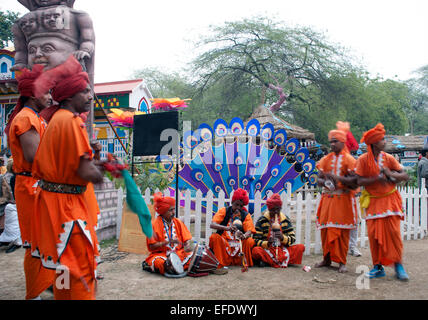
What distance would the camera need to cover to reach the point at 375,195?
4305 millimetres

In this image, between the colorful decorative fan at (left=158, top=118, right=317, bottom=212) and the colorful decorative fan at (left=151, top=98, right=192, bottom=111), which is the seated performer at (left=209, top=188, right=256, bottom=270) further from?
the colorful decorative fan at (left=151, top=98, right=192, bottom=111)

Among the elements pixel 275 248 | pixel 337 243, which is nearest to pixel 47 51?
pixel 275 248

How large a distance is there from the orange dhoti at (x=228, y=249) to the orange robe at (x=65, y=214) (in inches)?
107

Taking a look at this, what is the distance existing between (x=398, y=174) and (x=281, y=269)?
6.49 ft

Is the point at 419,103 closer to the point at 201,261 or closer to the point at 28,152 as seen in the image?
the point at 201,261

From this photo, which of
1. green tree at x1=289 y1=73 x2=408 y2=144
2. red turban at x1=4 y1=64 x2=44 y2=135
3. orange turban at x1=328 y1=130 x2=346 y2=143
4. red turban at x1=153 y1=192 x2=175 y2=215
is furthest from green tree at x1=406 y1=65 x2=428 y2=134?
red turban at x1=4 y1=64 x2=44 y2=135

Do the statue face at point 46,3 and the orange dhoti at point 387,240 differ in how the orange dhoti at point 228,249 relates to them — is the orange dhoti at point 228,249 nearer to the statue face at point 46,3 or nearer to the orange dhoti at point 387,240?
the orange dhoti at point 387,240

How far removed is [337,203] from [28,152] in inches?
148

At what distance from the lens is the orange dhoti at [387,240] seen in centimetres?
413

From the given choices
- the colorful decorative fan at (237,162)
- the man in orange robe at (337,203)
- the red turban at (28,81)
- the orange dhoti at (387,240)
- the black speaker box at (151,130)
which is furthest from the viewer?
the colorful decorative fan at (237,162)

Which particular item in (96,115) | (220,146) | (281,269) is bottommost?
(281,269)

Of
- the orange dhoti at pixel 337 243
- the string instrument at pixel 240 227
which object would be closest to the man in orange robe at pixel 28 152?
the string instrument at pixel 240 227
